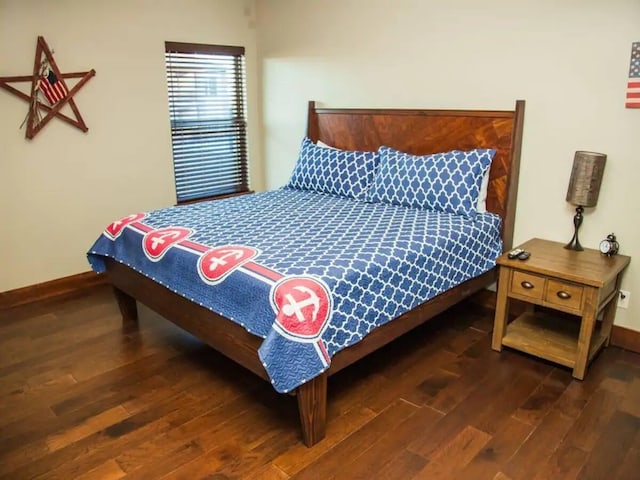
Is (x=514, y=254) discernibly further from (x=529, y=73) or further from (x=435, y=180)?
(x=529, y=73)

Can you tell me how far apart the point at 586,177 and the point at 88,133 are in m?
3.30

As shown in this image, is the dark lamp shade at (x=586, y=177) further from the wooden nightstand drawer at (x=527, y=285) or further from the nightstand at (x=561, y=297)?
the wooden nightstand drawer at (x=527, y=285)

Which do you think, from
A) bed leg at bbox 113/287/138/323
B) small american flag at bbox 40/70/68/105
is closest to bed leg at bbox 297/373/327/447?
bed leg at bbox 113/287/138/323

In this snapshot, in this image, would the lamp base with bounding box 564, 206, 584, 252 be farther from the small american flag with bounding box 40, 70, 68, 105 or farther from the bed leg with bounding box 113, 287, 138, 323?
the small american flag with bounding box 40, 70, 68, 105

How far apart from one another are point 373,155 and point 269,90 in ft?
4.97

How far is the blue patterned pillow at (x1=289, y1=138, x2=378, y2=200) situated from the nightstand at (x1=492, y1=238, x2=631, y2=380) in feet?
3.80

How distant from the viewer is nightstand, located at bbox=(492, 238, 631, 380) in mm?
2410

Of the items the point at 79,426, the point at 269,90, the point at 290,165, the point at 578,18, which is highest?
the point at 578,18

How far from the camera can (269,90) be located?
14.7 ft

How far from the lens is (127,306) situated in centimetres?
316

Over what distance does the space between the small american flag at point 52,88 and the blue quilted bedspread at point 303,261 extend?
117 centimetres

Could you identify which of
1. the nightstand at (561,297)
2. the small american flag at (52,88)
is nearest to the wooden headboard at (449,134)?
the nightstand at (561,297)

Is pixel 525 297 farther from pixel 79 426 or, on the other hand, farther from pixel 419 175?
pixel 79 426

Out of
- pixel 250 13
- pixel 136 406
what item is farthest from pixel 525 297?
pixel 250 13
